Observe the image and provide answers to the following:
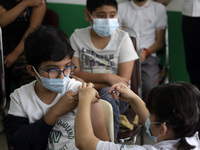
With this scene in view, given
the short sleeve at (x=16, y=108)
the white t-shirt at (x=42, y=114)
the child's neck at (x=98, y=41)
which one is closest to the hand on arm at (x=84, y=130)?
the white t-shirt at (x=42, y=114)

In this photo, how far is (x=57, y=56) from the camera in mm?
1347

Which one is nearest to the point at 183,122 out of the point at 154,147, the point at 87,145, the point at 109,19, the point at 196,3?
the point at 154,147

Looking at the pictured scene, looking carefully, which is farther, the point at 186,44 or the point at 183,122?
the point at 186,44

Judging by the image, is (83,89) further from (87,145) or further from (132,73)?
(132,73)

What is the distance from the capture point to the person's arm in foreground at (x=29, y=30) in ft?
8.92

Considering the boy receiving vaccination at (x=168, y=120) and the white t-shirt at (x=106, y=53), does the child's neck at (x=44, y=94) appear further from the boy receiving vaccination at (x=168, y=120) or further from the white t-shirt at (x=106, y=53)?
the white t-shirt at (x=106, y=53)

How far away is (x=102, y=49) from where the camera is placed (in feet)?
6.99

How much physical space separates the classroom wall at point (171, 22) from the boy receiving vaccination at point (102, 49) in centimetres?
115

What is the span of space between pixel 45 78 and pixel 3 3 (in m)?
1.69

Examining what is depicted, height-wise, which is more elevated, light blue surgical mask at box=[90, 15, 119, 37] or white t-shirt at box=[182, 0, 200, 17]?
white t-shirt at box=[182, 0, 200, 17]

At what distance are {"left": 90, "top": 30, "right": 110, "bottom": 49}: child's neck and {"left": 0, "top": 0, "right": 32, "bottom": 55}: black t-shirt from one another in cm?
95

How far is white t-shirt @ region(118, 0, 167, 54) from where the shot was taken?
2.86 m

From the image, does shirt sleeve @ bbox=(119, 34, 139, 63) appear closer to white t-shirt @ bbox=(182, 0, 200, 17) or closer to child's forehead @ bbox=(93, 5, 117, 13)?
child's forehead @ bbox=(93, 5, 117, 13)

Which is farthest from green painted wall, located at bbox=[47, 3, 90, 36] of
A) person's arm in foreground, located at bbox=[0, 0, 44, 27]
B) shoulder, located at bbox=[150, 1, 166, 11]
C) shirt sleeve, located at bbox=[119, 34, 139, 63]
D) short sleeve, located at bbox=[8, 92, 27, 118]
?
short sleeve, located at bbox=[8, 92, 27, 118]
